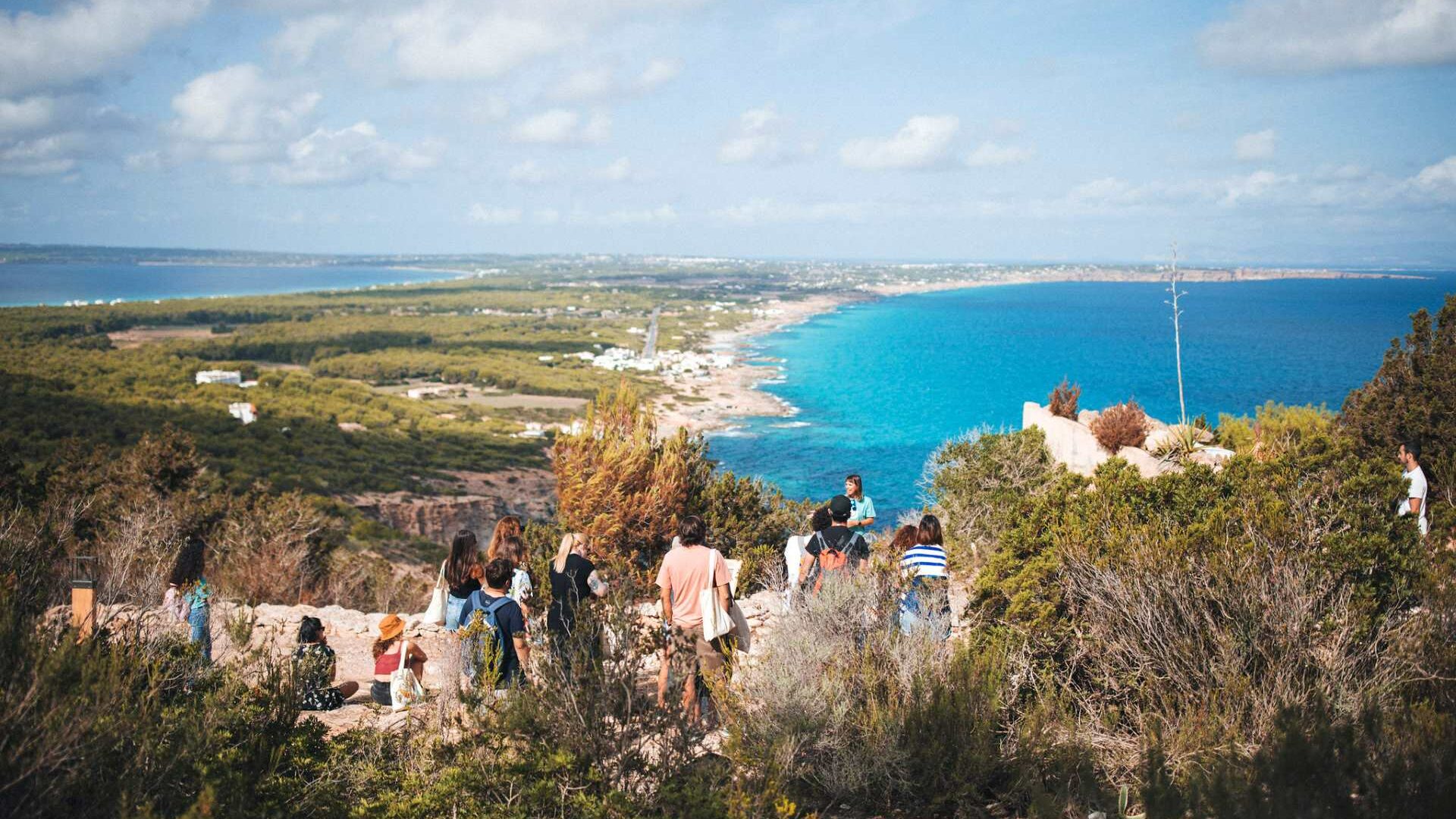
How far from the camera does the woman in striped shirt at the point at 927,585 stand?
5.17m

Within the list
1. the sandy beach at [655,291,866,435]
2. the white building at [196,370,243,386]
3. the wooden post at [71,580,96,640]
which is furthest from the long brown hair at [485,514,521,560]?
the white building at [196,370,243,386]

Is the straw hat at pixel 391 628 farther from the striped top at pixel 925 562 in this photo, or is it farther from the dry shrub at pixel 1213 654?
the dry shrub at pixel 1213 654

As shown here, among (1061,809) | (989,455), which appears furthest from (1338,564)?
(989,455)

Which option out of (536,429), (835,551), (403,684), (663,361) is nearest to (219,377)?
(536,429)

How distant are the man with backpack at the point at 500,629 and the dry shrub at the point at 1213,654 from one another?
10.1 feet

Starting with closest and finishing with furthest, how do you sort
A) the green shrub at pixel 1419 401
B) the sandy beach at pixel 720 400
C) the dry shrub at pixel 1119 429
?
the green shrub at pixel 1419 401 → the dry shrub at pixel 1119 429 → the sandy beach at pixel 720 400

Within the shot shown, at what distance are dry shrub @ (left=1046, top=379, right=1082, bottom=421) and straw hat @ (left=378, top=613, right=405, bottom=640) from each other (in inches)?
406

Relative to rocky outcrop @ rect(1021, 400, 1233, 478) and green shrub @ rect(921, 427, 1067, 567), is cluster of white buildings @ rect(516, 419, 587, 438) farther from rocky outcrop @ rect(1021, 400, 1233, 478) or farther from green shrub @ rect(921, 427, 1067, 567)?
green shrub @ rect(921, 427, 1067, 567)

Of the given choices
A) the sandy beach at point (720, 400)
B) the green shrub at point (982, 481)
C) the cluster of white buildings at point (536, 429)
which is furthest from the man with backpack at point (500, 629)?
the cluster of white buildings at point (536, 429)

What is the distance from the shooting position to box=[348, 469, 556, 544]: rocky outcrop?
3422cm

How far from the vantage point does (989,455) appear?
1141 cm

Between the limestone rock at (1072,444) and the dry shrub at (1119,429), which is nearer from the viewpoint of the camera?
the dry shrub at (1119,429)

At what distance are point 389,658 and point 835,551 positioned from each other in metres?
3.18

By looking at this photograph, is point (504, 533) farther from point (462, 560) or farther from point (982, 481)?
point (982, 481)
